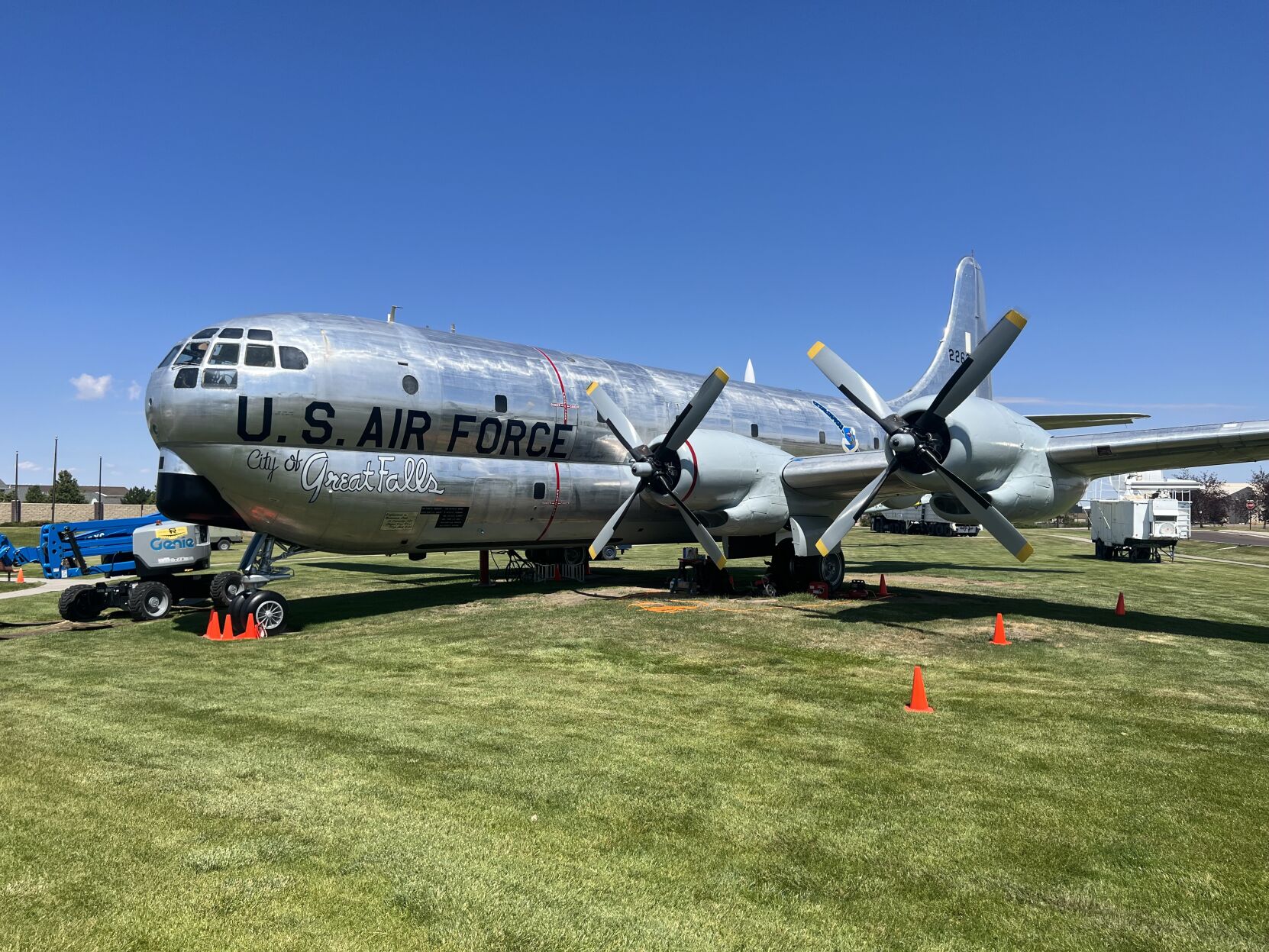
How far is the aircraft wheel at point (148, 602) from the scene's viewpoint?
16547 mm

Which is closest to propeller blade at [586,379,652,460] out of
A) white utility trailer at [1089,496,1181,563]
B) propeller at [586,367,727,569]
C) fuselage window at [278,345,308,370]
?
propeller at [586,367,727,569]

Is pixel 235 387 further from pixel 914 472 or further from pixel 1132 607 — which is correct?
pixel 1132 607

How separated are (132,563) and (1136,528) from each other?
39.7 meters

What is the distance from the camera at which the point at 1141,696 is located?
33.0 ft

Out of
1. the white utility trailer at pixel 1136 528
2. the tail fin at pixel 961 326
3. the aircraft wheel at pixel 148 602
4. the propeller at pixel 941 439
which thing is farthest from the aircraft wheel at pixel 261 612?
the white utility trailer at pixel 1136 528

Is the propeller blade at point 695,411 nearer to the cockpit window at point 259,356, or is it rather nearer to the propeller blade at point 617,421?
the propeller blade at point 617,421

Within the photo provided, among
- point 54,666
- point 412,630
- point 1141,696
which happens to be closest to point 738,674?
point 1141,696

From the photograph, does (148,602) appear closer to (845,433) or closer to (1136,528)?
(845,433)

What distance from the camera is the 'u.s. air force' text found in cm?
1461

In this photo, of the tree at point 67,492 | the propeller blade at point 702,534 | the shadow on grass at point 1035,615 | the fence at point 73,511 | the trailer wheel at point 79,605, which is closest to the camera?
the shadow on grass at point 1035,615

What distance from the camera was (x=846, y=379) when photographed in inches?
672

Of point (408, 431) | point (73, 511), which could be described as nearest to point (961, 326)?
point (408, 431)

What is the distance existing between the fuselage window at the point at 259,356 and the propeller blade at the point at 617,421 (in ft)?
23.6

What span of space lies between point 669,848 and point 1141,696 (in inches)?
302
